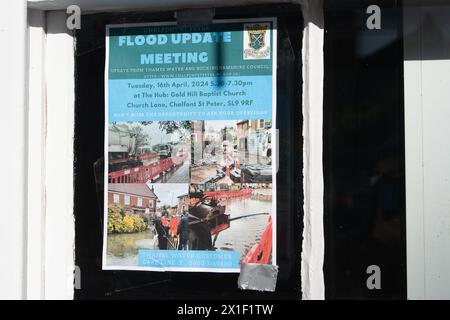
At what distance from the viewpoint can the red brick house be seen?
3496 millimetres

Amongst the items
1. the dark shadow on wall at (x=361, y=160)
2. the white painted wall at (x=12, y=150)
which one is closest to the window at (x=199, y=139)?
the dark shadow on wall at (x=361, y=160)

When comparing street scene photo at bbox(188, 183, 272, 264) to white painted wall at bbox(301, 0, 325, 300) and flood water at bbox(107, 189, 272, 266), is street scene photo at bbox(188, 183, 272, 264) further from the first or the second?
white painted wall at bbox(301, 0, 325, 300)

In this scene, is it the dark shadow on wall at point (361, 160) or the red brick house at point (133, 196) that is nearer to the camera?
the dark shadow on wall at point (361, 160)

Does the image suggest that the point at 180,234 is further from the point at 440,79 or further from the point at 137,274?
the point at 440,79

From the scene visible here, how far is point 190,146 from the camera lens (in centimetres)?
346

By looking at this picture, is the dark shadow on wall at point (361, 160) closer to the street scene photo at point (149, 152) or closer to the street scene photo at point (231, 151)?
the street scene photo at point (231, 151)


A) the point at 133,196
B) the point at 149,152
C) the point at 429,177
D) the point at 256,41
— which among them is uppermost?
the point at 256,41

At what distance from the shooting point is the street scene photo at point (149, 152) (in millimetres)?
3465

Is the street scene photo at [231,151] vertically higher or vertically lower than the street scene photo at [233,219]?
higher

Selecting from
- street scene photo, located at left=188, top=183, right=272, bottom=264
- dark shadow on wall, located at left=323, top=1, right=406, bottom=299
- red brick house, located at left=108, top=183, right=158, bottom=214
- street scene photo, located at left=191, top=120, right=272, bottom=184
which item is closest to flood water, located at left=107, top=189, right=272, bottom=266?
street scene photo, located at left=188, top=183, right=272, bottom=264

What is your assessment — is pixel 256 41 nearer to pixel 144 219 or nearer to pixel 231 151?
pixel 231 151

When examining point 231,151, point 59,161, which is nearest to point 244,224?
point 231,151

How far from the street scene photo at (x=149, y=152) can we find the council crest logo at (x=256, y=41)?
1.67 ft

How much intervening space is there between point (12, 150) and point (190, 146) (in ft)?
3.11
